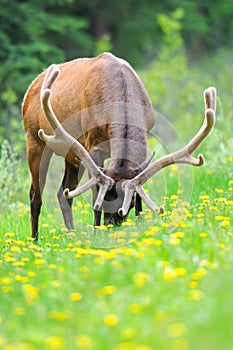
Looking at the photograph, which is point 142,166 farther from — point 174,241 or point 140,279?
point 140,279

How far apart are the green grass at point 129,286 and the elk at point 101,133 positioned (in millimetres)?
347

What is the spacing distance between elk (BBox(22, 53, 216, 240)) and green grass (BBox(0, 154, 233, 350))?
0.35m

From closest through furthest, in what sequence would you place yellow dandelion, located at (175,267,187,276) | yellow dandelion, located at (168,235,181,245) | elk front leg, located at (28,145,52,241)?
yellow dandelion, located at (175,267,187,276) < yellow dandelion, located at (168,235,181,245) < elk front leg, located at (28,145,52,241)

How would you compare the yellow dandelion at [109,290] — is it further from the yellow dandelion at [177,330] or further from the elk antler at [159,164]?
the elk antler at [159,164]

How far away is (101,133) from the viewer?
7.31 m

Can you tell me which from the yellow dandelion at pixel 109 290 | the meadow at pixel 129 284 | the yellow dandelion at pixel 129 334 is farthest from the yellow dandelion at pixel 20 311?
the yellow dandelion at pixel 129 334

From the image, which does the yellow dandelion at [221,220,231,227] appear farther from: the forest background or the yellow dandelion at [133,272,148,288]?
the forest background

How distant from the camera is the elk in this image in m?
6.71

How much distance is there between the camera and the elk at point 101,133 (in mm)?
6711

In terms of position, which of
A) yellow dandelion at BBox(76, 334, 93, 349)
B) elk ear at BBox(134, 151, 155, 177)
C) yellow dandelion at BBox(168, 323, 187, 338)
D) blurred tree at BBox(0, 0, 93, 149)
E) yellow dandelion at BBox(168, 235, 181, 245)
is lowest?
yellow dandelion at BBox(76, 334, 93, 349)

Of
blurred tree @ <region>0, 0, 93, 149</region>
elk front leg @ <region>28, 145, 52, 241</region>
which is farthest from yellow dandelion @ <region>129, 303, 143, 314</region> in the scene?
blurred tree @ <region>0, 0, 93, 149</region>

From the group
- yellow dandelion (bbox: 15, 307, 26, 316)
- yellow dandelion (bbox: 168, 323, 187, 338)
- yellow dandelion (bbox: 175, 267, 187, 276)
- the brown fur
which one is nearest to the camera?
yellow dandelion (bbox: 168, 323, 187, 338)

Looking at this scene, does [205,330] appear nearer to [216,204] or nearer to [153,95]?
[216,204]

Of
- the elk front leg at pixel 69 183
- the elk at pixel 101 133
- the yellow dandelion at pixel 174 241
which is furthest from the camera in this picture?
the elk front leg at pixel 69 183
